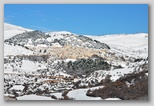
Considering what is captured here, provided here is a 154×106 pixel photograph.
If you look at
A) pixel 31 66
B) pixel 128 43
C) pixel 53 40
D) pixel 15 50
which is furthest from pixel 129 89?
pixel 15 50

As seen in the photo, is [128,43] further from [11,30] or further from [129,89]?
[11,30]

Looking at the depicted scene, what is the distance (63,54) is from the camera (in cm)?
785

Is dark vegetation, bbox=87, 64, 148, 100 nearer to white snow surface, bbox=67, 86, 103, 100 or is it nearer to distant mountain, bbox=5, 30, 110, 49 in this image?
white snow surface, bbox=67, 86, 103, 100

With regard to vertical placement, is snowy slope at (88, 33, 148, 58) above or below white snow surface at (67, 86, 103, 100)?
above

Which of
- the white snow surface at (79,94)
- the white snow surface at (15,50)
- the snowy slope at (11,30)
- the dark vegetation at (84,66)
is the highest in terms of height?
the snowy slope at (11,30)

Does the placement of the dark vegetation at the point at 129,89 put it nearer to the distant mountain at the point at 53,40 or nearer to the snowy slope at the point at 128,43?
the snowy slope at the point at 128,43

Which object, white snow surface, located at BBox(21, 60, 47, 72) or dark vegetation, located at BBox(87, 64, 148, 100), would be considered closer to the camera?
dark vegetation, located at BBox(87, 64, 148, 100)

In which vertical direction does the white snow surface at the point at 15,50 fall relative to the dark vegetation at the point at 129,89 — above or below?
above

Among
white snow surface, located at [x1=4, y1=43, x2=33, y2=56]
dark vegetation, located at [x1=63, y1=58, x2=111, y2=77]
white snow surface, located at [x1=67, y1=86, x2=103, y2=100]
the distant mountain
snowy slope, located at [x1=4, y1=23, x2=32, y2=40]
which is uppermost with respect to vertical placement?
snowy slope, located at [x1=4, y1=23, x2=32, y2=40]

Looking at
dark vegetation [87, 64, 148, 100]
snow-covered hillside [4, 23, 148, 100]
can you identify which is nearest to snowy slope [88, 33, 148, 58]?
snow-covered hillside [4, 23, 148, 100]

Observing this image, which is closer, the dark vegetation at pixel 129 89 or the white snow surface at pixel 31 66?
the dark vegetation at pixel 129 89

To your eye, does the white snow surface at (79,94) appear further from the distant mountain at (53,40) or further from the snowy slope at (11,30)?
the snowy slope at (11,30)

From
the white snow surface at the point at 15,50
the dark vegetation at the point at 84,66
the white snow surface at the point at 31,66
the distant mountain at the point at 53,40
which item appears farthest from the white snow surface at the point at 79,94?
the white snow surface at the point at 15,50
